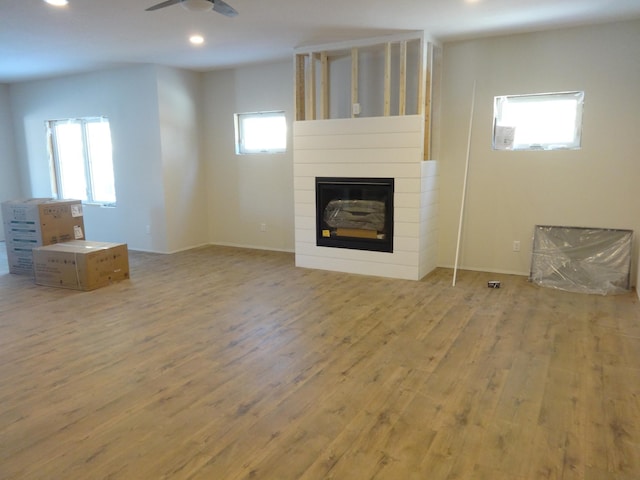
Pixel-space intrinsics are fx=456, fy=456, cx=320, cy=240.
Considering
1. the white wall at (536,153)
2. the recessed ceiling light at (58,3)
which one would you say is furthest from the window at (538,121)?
the recessed ceiling light at (58,3)

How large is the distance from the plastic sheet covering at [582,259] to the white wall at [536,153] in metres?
0.11

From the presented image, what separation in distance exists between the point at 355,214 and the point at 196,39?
100 inches

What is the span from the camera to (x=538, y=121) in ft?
16.0

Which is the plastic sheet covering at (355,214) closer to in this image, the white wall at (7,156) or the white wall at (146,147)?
the white wall at (146,147)

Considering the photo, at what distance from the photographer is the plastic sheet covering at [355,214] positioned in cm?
511

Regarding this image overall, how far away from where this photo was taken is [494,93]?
494 centimetres

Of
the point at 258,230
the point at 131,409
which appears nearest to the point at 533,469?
the point at 131,409

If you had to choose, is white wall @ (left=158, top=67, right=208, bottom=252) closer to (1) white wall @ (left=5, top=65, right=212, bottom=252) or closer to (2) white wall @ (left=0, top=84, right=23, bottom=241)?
(1) white wall @ (left=5, top=65, right=212, bottom=252)

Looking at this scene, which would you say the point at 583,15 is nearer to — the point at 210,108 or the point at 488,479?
the point at 488,479

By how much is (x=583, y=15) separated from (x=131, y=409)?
4.79 metres

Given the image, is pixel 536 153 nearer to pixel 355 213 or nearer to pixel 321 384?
pixel 355 213

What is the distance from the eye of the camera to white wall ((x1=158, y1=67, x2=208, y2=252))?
629cm

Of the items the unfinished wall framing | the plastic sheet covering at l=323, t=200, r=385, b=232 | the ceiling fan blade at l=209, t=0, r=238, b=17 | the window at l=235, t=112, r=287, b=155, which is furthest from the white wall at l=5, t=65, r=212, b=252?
the ceiling fan blade at l=209, t=0, r=238, b=17

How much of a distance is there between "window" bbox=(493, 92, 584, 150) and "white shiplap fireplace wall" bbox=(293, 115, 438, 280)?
2.74 feet
